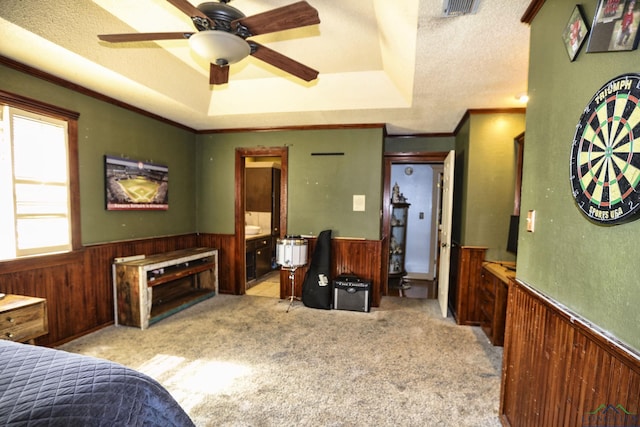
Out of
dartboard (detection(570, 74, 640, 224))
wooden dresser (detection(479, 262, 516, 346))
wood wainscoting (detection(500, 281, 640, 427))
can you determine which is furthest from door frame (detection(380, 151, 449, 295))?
dartboard (detection(570, 74, 640, 224))

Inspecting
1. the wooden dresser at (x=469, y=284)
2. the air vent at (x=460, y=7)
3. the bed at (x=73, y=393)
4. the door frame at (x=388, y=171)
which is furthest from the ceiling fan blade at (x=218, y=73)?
the wooden dresser at (x=469, y=284)

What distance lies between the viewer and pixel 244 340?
2.87 metres

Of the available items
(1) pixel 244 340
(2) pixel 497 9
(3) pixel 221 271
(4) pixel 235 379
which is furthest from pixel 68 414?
(3) pixel 221 271

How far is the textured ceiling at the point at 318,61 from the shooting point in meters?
1.83

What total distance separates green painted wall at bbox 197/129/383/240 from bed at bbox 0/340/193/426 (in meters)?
3.07

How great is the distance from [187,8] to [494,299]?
3448 mm

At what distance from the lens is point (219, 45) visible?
5.43ft

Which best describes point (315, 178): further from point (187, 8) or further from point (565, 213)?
point (565, 213)

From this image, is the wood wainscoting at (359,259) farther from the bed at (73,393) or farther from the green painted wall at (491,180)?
the bed at (73,393)

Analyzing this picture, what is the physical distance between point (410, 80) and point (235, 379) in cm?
297

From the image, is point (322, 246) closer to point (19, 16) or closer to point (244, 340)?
point (244, 340)

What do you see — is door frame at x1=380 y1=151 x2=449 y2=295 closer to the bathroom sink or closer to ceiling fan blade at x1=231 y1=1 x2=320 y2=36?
the bathroom sink

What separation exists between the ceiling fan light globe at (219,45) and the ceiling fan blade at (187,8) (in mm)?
84

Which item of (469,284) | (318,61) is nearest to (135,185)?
(318,61)
